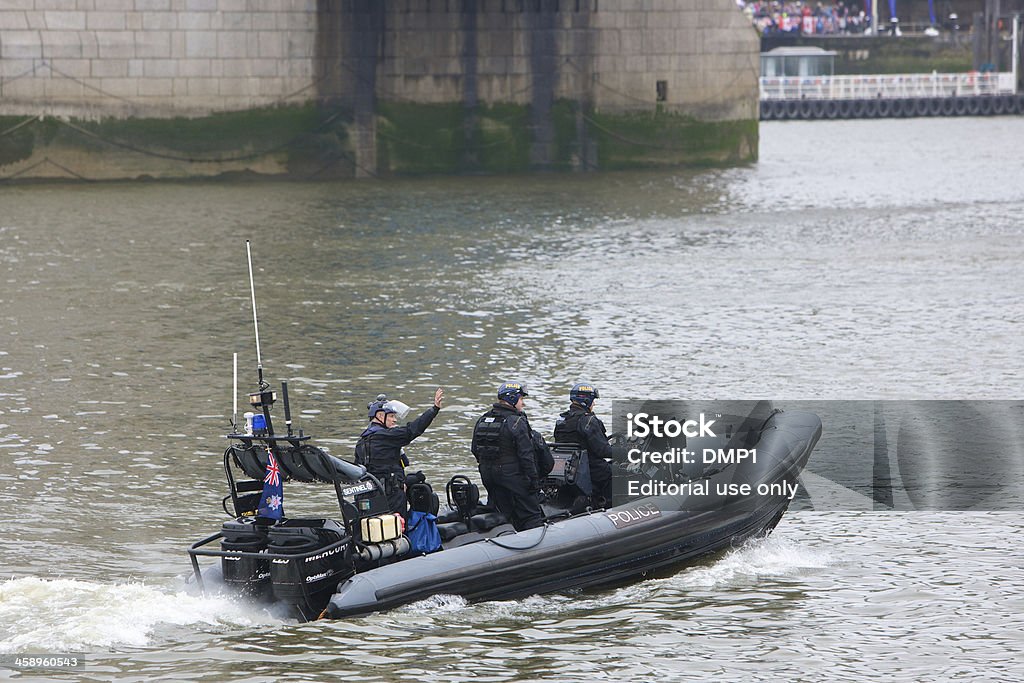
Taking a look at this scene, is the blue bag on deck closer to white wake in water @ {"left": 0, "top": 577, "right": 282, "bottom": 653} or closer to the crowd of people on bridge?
white wake in water @ {"left": 0, "top": 577, "right": 282, "bottom": 653}

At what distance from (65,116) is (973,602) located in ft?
107

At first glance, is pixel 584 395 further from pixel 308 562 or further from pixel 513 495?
pixel 308 562

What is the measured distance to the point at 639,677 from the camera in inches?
428

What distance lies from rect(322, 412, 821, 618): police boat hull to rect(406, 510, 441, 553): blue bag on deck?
0.23 meters

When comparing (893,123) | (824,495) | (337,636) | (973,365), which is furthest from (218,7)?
(893,123)

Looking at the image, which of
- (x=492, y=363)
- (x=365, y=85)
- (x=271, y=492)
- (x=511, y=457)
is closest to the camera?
(x=271, y=492)

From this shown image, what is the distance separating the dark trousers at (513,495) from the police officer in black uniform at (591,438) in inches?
24.5

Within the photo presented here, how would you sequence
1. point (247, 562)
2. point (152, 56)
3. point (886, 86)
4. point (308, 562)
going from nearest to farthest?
point (308, 562) → point (247, 562) → point (152, 56) → point (886, 86)

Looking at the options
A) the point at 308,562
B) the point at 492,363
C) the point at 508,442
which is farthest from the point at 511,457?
the point at 492,363

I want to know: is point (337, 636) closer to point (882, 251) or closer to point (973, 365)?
point (973, 365)

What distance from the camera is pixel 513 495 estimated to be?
12297 millimetres

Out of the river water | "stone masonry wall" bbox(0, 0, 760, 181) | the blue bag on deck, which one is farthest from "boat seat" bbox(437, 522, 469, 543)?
"stone masonry wall" bbox(0, 0, 760, 181)

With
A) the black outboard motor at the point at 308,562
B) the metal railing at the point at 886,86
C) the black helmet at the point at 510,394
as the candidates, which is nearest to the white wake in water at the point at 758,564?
the black helmet at the point at 510,394

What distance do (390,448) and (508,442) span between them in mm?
962
